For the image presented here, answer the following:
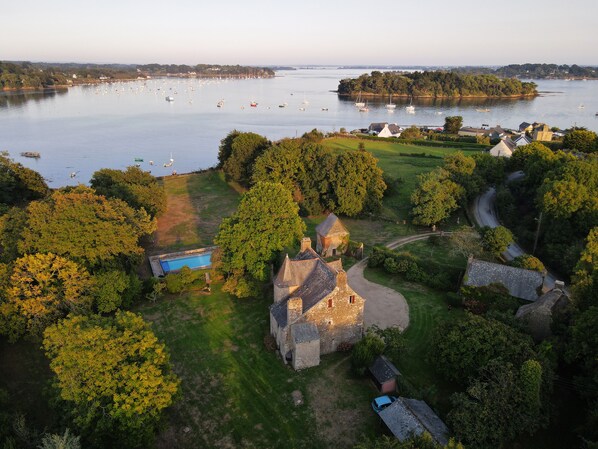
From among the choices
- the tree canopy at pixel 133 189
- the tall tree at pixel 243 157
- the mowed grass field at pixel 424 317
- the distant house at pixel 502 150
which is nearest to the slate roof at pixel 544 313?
the mowed grass field at pixel 424 317

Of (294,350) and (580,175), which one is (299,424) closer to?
(294,350)

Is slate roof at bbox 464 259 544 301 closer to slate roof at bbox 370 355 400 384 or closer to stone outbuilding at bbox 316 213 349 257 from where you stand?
slate roof at bbox 370 355 400 384

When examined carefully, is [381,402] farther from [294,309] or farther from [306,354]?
[294,309]

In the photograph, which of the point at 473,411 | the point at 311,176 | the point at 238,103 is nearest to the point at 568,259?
the point at 473,411

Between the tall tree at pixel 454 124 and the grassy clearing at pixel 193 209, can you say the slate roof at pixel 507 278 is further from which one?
the tall tree at pixel 454 124

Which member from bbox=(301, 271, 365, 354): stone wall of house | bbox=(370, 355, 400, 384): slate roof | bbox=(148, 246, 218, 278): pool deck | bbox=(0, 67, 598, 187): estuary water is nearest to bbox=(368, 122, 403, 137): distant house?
bbox=(0, 67, 598, 187): estuary water

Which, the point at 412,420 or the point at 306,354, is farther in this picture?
the point at 306,354

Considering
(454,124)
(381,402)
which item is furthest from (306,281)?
(454,124)
